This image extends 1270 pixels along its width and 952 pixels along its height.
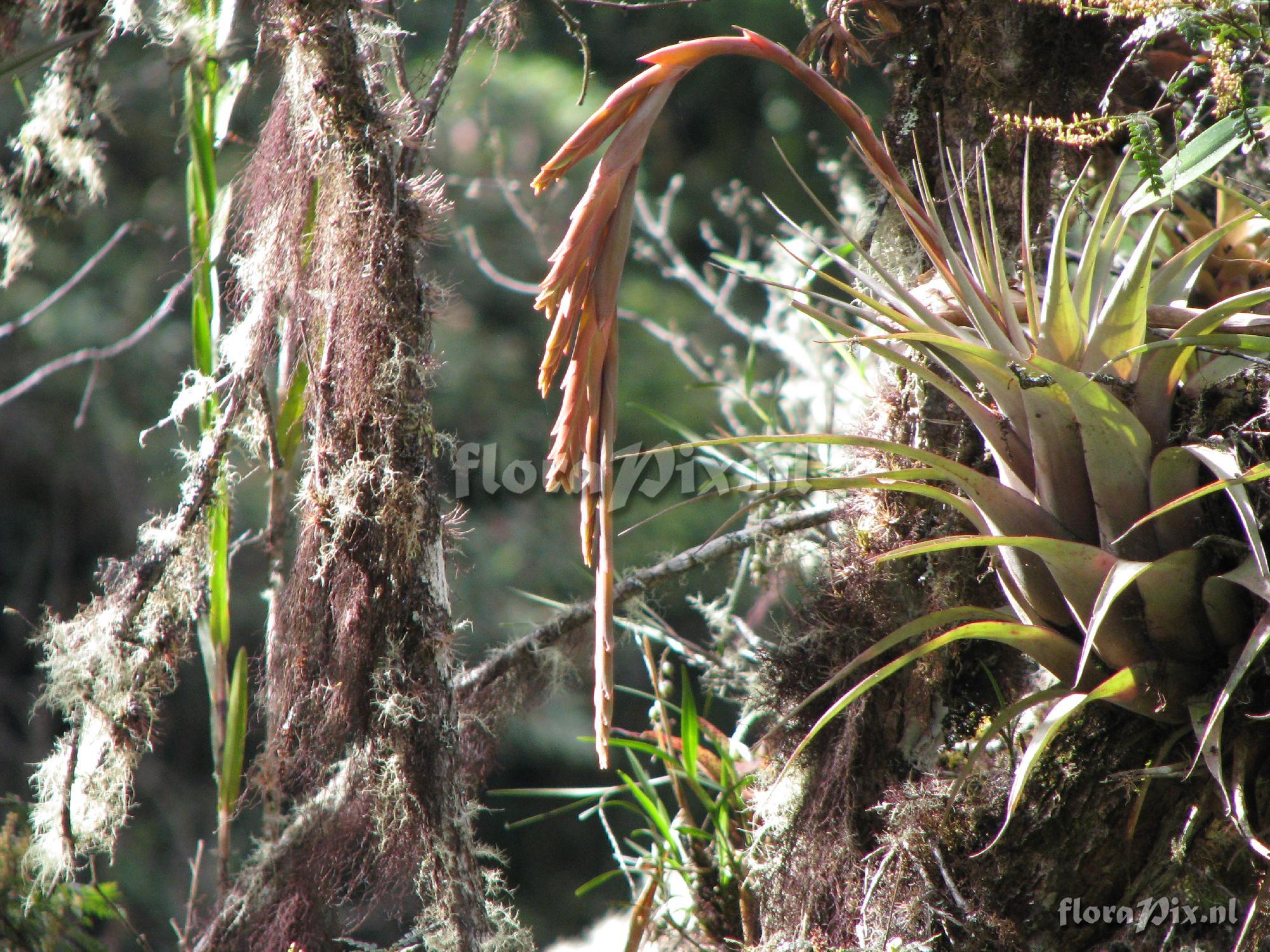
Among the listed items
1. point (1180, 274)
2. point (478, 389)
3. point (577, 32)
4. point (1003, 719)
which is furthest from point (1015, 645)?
point (478, 389)

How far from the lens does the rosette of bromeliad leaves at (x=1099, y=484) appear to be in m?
0.57

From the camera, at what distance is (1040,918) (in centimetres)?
65

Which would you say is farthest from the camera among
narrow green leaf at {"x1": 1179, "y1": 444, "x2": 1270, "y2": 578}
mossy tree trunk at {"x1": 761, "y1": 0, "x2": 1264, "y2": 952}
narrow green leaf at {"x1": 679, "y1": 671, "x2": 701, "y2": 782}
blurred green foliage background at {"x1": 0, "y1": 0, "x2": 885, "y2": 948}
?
blurred green foliage background at {"x1": 0, "y1": 0, "x2": 885, "y2": 948}

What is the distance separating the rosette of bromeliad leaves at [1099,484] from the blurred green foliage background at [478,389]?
0.92m

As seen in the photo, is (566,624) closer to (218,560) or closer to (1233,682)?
(218,560)

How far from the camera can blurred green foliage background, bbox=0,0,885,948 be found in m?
2.02

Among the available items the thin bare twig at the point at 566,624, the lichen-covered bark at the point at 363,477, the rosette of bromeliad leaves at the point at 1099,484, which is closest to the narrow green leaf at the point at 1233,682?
the rosette of bromeliad leaves at the point at 1099,484

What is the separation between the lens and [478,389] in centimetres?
252

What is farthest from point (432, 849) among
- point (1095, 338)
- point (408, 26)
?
point (408, 26)

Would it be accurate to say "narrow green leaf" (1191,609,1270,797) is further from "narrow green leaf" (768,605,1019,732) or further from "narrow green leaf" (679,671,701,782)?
"narrow green leaf" (679,671,701,782)

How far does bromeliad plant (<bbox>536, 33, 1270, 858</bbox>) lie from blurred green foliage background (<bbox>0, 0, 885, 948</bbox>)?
880mm

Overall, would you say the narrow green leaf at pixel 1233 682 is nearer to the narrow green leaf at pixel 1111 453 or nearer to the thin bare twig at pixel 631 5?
the narrow green leaf at pixel 1111 453

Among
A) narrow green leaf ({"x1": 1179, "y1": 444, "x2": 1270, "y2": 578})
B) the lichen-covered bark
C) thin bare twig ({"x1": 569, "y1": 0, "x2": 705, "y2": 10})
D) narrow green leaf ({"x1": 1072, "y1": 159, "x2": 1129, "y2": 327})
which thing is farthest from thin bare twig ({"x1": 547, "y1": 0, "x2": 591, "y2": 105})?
narrow green leaf ({"x1": 1179, "y1": 444, "x2": 1270, "y2": 578})

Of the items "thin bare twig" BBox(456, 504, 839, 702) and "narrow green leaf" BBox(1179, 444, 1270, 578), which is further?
"thin bare twig" BBox(456, 504, 839, 702)
